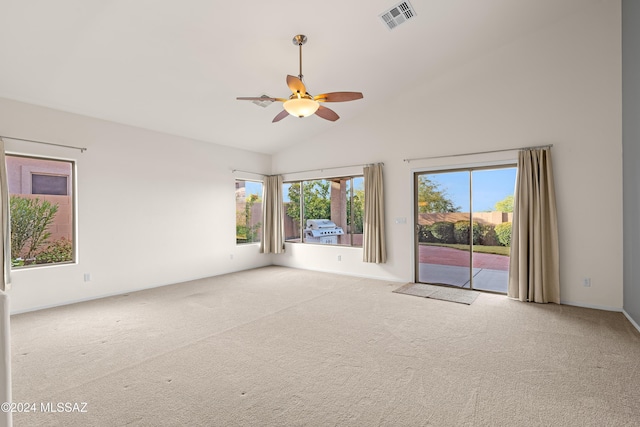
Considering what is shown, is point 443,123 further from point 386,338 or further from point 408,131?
point 386,338

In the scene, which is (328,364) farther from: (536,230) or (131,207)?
(131,207)

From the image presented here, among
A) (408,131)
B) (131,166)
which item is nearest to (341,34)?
(408,131)

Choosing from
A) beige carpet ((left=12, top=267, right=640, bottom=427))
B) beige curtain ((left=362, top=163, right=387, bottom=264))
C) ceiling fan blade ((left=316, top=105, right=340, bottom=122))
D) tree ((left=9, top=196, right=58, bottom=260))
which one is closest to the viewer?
beige carpet ((left=12, top=267, right=640, bottom=427))

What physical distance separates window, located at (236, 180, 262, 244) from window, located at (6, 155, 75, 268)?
314 centimetres

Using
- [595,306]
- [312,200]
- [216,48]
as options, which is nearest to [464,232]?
[595,306]

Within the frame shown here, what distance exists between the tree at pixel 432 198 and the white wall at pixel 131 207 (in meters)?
4.04

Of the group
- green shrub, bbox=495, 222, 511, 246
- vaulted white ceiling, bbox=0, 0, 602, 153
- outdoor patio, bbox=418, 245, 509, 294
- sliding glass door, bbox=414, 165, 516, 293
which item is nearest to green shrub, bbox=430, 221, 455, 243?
sliding glass door, bbox=414, 165, 516, 293

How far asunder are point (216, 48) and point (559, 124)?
481 centimetres

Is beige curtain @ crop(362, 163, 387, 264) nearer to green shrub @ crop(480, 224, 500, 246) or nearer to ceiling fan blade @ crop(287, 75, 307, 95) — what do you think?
green shrub @ crop(480, 224, 500, 246)

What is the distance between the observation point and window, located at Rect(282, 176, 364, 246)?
21.3 ft

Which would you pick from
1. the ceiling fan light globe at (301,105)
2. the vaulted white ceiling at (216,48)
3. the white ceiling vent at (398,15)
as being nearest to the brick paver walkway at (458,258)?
the vaulted white ceiling at (216,48)

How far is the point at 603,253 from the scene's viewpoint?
4.13 m

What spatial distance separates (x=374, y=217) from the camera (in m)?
5.97

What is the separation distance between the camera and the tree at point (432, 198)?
5.41 meters
